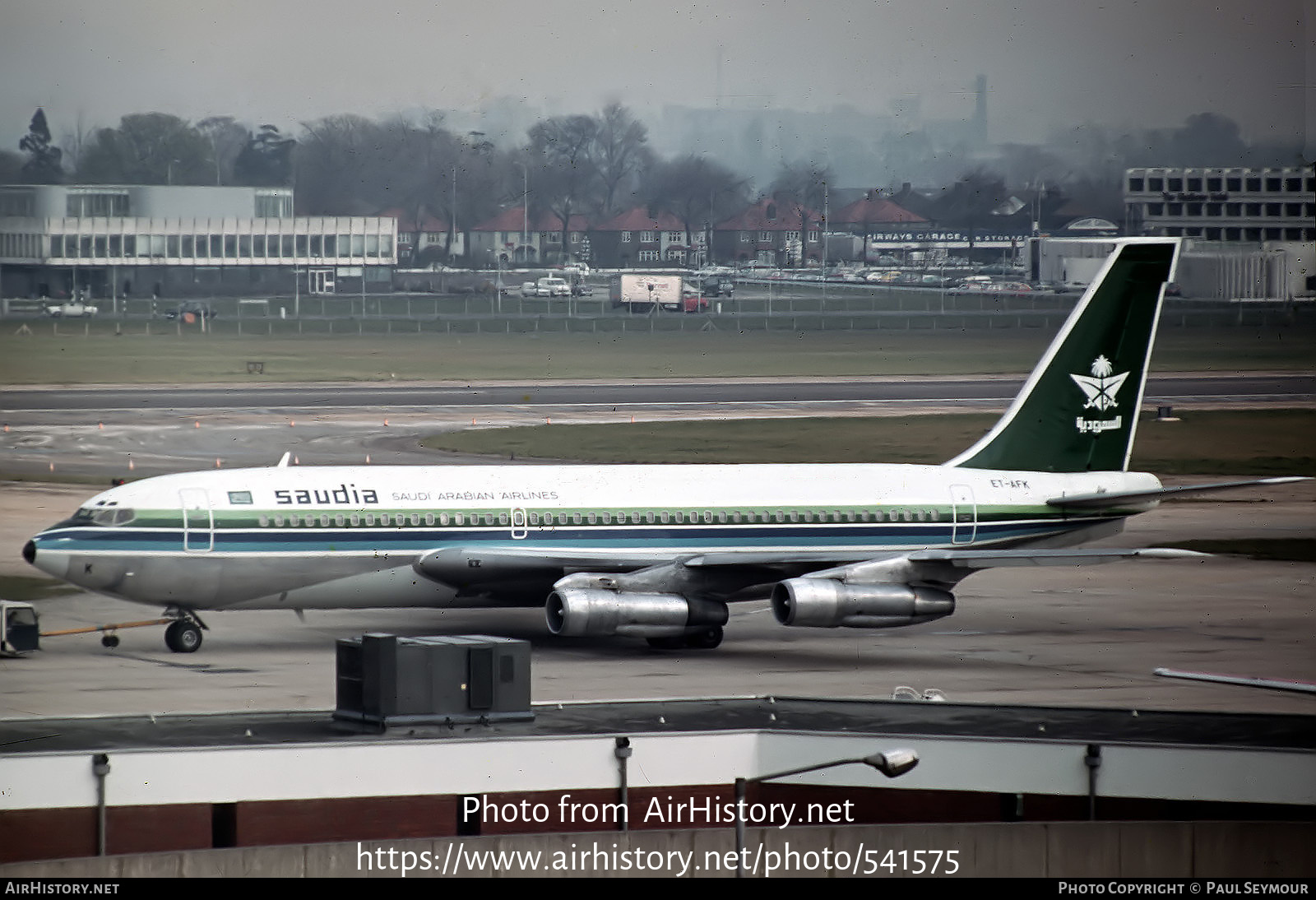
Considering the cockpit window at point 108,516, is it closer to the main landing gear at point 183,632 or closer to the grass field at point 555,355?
the main landing gear at point 183,632

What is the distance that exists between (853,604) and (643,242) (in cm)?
10455

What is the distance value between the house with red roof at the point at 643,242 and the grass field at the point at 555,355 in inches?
280

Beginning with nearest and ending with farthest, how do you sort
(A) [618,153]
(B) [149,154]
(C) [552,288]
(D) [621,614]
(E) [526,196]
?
1. (D) [621,614]
2. (B) [149,154]
3. (A) [618,153]
4. (E) [526,196]
5. (C) [552,288]

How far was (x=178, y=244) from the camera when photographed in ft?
470

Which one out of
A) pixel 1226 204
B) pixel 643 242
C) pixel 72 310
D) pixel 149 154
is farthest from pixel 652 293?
pixel 1226 204

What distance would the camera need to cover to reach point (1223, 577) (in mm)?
56500

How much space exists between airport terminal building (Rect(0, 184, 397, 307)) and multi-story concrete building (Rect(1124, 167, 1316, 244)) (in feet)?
176

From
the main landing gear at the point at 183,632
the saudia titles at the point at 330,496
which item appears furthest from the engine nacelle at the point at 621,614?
the main landing gear at the point at 183,632

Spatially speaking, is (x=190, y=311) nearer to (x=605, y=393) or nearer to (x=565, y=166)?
(x=565, y=166)

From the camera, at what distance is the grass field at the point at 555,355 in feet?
399

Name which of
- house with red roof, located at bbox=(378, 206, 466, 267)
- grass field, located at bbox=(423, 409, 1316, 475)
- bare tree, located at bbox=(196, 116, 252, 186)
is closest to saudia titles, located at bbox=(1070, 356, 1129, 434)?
grass field, located at bbox=(423, 409, 1316, 475)

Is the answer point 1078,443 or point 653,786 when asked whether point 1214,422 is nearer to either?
point 1078,443

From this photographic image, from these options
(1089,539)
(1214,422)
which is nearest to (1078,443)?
(1089,539)

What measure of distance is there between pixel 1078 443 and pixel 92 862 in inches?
1238
